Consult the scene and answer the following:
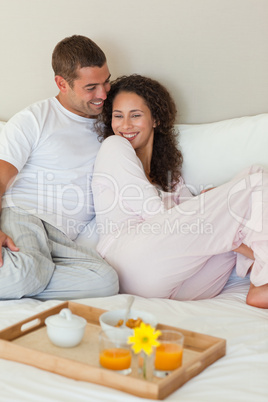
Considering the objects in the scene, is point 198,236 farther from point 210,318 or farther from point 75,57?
point 75,57

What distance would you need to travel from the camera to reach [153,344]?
110 cm

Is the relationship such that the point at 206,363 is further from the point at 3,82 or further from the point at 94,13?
the point at 3,82

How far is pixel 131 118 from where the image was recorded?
7.64ft

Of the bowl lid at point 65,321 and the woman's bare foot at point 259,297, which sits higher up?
the bowl lid at point 65,321

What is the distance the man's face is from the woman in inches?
3.3

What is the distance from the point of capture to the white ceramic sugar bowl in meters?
1.26

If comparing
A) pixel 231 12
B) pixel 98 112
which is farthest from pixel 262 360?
pixel 231 12

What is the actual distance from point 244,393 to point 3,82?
7.62ft

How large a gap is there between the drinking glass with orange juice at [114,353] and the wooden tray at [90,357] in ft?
0.08

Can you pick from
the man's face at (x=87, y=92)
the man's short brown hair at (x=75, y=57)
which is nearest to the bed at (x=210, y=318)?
the man's face at (x=87, y=92)

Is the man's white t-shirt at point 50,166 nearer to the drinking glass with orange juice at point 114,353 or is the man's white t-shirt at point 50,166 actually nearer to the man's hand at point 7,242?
the man's hand at point 7,242

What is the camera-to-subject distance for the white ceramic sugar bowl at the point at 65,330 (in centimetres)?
126

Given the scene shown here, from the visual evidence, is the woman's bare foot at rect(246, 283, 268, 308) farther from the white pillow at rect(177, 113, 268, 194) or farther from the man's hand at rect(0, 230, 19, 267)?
the man's hand at rect(0, 230, 19, 267)

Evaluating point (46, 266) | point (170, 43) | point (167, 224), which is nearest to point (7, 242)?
point (46, 266)
